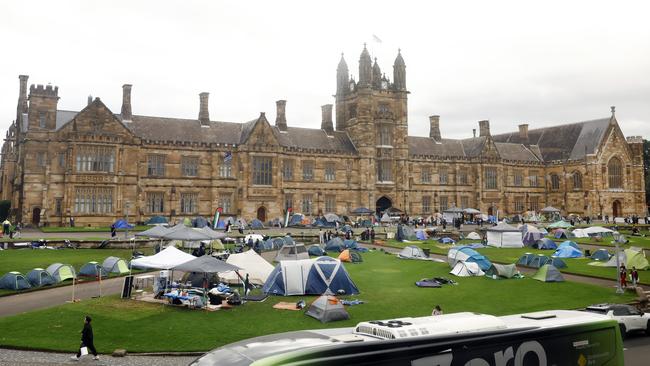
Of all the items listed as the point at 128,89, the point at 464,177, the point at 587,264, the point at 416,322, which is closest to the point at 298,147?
the point at 128,89

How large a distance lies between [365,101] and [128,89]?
3120 centimetres

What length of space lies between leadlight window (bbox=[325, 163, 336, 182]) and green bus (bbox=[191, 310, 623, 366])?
56128mm

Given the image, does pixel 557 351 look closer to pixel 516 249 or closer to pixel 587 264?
pixel 587 264

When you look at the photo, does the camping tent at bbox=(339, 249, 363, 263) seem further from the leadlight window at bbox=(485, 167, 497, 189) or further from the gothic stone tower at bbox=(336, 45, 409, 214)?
the leadlight window at bbox=(485, 167, 497, 189)

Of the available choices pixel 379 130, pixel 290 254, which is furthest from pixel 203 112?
pixel 290 254

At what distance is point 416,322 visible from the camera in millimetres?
9281

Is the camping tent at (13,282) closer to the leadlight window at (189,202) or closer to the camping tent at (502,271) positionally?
the camping tent at (502,271)

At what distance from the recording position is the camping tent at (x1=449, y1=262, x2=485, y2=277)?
29641 millimetres

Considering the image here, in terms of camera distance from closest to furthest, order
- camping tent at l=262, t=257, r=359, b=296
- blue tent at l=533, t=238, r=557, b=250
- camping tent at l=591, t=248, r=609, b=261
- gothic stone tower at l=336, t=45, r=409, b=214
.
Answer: camping tent at l=262, t=257, r=359, b=296 → camping tent at l=591, t=248, r=609, b=261 → blue tent at l=533, t=238, r=557, b=250 → gothic stone tower at l=336, t=45, r=409, b=214

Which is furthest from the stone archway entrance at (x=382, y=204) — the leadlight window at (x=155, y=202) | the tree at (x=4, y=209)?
the tree at (x=4, y=209)

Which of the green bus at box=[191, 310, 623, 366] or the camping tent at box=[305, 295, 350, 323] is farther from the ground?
the green bus at box=[191, 310, 623, 366]

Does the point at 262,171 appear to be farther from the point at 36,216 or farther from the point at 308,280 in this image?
the point at 308,280

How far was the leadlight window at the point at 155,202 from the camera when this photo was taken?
56250mm

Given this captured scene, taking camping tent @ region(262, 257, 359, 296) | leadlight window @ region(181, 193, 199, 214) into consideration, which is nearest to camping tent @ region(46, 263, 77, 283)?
camping tent @ region(262, 257, 359, 296)
